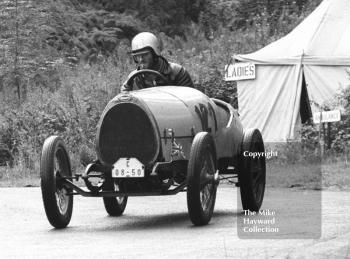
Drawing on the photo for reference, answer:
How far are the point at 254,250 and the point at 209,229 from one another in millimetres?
1728

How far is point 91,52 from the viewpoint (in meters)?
35.6

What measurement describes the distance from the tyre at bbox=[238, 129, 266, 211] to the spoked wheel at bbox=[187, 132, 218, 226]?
2.91 feet

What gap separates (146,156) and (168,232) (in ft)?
2.87

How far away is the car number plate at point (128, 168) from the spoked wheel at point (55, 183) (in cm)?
60

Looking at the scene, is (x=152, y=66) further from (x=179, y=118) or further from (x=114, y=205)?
(x=114, y=205)

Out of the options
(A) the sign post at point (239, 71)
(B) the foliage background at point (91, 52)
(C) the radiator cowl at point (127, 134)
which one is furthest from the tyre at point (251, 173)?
(A) the sign post at point (239, 71)

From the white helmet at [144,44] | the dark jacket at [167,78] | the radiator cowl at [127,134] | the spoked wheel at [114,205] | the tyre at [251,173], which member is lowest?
the spoked wheel at [114,205]

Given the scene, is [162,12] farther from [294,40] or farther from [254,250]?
[254,250]

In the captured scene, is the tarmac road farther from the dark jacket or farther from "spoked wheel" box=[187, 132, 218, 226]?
the dark jacket

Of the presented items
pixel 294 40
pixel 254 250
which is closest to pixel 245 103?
pixel 294 40

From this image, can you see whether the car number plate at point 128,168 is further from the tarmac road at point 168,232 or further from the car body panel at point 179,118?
the tarmac road at point 168,232

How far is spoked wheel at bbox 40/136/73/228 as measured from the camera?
10453 mm

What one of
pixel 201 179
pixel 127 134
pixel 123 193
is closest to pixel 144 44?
pixel 127 134

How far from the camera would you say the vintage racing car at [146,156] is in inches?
412
